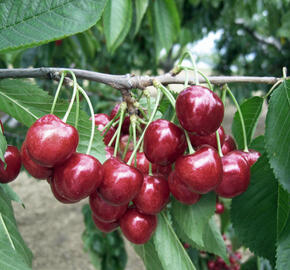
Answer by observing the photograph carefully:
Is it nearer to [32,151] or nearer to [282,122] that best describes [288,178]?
[282,122]

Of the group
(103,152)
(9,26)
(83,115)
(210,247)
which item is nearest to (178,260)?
(210,247)

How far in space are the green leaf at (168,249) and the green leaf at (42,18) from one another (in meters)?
0.57

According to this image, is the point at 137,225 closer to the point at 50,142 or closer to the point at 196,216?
the point at 196,216

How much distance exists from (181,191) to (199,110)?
0.21 metres

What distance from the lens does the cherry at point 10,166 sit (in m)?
0.95

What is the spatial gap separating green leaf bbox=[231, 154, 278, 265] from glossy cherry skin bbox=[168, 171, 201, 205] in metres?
0.20

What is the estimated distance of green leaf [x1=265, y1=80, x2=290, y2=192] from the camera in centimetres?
87

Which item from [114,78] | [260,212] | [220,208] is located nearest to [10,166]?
[114,78]

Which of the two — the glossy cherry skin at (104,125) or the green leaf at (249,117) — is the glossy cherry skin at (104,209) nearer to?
the glossy cherry skin at (104,125)

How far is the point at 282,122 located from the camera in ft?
2.94

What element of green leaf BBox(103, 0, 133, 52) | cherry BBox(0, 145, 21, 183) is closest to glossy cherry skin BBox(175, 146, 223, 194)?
cherry BBox(0, 145, 21, 183)

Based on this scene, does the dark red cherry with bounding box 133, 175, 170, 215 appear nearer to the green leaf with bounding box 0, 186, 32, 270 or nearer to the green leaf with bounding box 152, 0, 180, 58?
the green leaf with bounding box 0, 186, 32, 270

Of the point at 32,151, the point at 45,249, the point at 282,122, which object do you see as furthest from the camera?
the point at 45,249

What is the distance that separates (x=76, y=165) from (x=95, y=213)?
18cm
